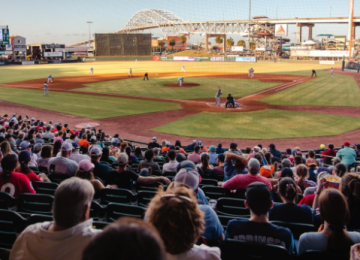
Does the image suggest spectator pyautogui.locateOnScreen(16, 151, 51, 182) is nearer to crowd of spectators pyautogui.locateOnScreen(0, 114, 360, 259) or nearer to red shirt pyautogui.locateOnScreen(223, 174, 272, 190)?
crowd of spectators pyautogui.locateOnScreen(0, 114, 360, 259)

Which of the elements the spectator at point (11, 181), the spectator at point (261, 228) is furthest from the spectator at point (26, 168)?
the spectator at point (261, 228)

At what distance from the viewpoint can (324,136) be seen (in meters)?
19.8

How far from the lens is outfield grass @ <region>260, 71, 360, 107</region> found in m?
30.7

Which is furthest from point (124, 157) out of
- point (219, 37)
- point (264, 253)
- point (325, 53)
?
point (219, 37)

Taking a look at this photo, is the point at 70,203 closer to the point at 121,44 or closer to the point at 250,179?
the point at 250,179

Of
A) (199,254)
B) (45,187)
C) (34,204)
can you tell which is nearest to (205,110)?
(45,187)

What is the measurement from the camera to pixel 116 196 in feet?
20.5

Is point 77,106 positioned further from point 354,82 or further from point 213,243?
point 354,82

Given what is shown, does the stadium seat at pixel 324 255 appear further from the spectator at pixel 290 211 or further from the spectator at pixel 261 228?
the spectator at pixel 290 211

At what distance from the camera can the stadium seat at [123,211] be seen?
4949mm

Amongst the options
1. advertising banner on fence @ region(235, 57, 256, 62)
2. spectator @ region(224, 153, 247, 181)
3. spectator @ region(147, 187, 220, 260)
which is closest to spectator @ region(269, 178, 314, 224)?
spectator @ region(147, 187, 220, 260)

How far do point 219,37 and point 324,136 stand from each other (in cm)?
17854

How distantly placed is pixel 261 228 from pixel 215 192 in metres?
3.02

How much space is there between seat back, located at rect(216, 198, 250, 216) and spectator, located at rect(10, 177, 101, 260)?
3.20m
